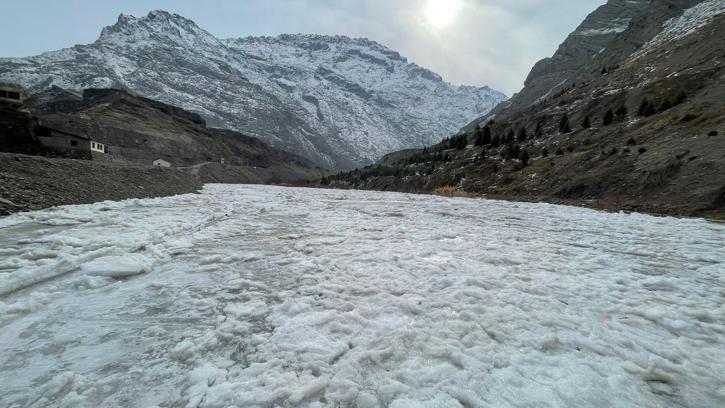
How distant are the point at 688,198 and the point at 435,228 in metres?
11.5

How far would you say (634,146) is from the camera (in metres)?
21.1

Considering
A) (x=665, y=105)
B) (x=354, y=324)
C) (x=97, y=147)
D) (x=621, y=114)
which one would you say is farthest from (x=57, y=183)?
(x=97, y=147)

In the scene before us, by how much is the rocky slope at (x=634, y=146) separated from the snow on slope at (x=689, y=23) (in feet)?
0.88

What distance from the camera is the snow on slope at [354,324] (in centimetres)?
276

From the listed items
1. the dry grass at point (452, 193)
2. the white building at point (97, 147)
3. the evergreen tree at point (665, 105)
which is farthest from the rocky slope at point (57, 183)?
the white building at point (97, 147)

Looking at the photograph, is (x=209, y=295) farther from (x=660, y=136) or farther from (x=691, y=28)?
(x=691, y=28)

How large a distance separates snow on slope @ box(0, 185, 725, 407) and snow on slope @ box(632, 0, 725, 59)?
6730cm

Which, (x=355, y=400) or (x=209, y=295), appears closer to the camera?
(x=355, y=400)

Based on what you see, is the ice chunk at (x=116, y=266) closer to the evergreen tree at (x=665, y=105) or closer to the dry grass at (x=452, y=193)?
the dry grass at (x=452, y=193)

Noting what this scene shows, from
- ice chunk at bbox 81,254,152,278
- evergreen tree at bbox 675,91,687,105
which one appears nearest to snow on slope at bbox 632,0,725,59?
evergreen tree at bbox 675,91,687,105

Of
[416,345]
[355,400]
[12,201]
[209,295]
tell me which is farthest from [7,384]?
[12,201]

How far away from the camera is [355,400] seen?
267 cm

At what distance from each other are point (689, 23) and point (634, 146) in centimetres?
5660

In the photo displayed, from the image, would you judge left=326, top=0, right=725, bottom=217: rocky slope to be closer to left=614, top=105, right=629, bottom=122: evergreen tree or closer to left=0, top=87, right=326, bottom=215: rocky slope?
left=614, top=105, right=629, bottom=122: evergreen tree
